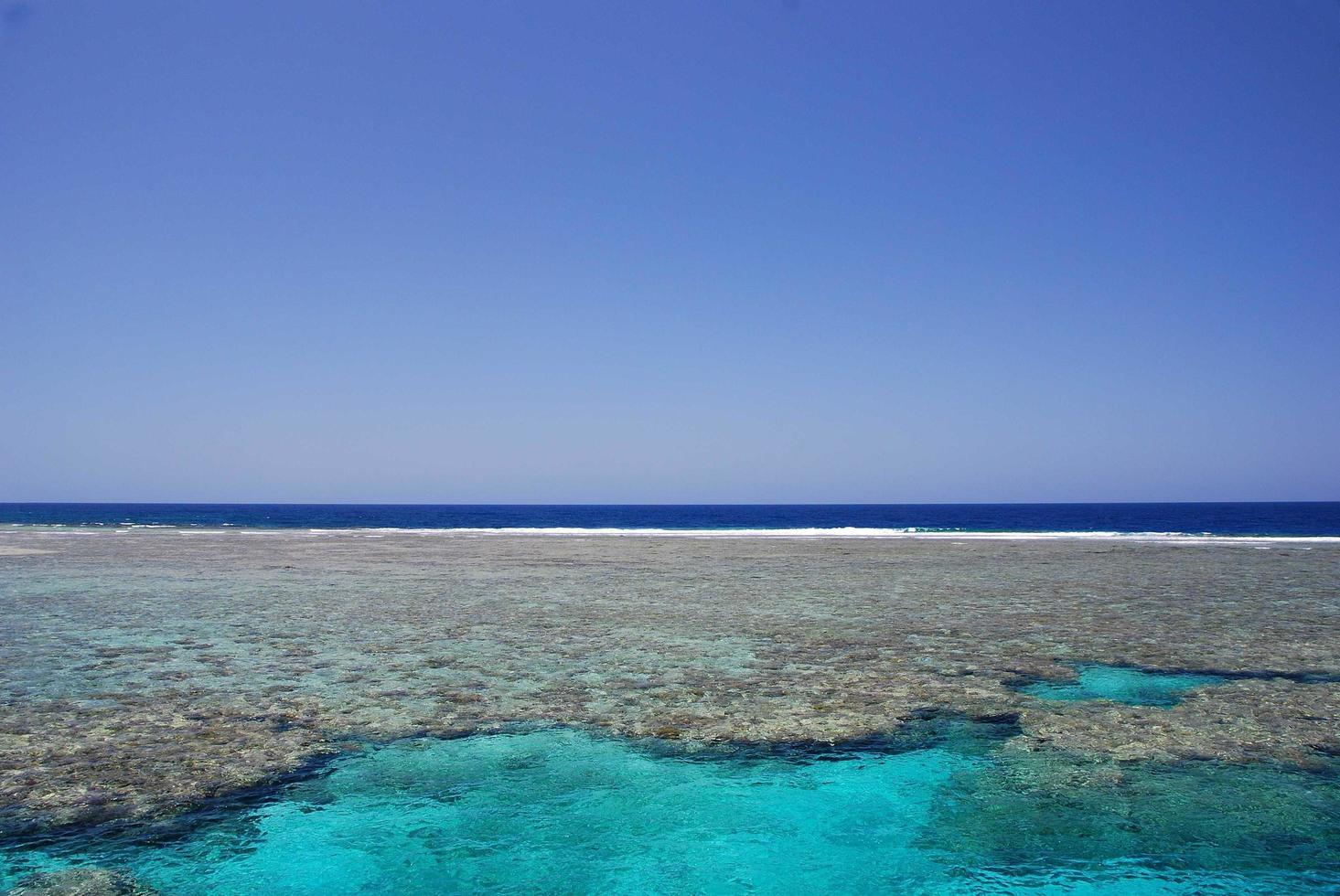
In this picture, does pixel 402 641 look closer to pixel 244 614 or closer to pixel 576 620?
pixel 576 620

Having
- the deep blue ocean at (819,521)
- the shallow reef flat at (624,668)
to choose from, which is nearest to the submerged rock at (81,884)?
the shallow reef flat at (624,668)

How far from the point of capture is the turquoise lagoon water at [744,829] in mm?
5430

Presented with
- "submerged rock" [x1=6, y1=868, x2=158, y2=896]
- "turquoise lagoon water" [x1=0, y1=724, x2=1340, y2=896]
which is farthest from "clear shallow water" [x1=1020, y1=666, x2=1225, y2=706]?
"submerged rock" [x1=6, y1=868, x2=158, y2=896]

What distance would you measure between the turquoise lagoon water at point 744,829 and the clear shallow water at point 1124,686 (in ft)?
7.74

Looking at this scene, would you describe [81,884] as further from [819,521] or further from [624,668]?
[819,521]

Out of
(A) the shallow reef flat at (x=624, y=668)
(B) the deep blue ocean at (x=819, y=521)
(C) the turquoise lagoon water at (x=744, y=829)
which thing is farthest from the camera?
(B) the deep blue ocean at (x=819, y=521)

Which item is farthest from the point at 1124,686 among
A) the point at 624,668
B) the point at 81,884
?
the point at 81,884

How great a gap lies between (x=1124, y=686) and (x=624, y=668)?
6.26 meters

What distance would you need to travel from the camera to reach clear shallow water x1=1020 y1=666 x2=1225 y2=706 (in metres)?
9.59

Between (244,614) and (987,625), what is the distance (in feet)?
45.5

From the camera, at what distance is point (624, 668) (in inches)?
438

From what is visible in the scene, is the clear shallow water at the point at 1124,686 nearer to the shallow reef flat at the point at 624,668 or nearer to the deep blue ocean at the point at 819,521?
the shallow reef flat at the point at 624,668

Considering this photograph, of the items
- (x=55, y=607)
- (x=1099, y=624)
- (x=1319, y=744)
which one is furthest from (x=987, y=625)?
(x=55, y=607)

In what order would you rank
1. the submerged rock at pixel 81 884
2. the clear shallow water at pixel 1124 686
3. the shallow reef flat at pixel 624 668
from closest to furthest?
1. the submerged rock at pixel 81 884
2. the shallow reef flat at pixel 624 668
3. the clear shallow water at pixel 1124 686
